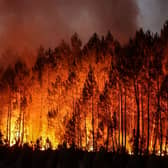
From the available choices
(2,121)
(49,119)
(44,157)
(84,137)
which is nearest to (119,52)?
(84,137)

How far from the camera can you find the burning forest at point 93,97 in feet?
95.3

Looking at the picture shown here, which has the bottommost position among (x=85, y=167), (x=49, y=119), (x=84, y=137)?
(x=85, y=167)

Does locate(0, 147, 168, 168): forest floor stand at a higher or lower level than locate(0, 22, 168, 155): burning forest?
lower

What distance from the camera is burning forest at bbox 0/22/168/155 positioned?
29062 millimetres

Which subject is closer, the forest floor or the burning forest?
the forest floor

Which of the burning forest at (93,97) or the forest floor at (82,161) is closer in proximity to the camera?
the forest floor at (82,161)

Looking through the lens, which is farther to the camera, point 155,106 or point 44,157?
point 155,106


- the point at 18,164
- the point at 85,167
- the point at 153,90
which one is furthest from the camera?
the point at 153,90

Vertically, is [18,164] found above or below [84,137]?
below

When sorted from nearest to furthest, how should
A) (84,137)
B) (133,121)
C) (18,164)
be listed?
(18,164)
(133,121)
(84,137)

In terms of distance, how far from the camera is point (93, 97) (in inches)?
1335

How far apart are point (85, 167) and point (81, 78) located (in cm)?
1929

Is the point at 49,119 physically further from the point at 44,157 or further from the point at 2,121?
the point at 44,157

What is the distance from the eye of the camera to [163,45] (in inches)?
1171
